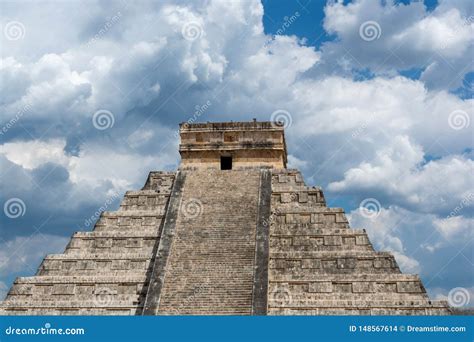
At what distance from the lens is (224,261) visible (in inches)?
667

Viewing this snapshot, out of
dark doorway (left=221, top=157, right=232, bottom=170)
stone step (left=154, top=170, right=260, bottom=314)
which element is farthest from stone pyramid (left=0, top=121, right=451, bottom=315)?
dark doorway (left=221, top=157, right=232, bottom=170)

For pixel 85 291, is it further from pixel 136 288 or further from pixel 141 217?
pixel 141 217

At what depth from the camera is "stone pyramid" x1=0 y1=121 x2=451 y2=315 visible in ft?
52.7

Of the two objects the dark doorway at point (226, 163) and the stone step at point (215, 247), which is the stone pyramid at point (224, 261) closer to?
the stone step at point (215, 247)

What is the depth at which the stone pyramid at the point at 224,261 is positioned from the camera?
16.1 metres

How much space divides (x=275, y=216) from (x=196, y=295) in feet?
14.2

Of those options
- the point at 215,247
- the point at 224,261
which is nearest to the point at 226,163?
the point at 215,247

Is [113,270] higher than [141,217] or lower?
lower

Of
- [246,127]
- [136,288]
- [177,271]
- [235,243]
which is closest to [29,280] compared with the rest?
[136,288]

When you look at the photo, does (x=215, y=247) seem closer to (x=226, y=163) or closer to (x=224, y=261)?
(x=224, y=261)

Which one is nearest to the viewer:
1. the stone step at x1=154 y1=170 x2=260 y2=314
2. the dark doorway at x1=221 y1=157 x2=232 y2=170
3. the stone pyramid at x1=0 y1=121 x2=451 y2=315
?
the stone step at x1=154 y1=170 x2=260 y2=314

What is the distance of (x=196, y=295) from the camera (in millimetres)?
15922

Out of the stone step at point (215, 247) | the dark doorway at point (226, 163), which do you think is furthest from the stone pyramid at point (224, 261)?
the dark doorway at point (226, 163)

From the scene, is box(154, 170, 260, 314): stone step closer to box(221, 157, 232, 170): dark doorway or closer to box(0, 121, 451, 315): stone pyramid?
box(0, 121, 451, 315): stone pyramid
